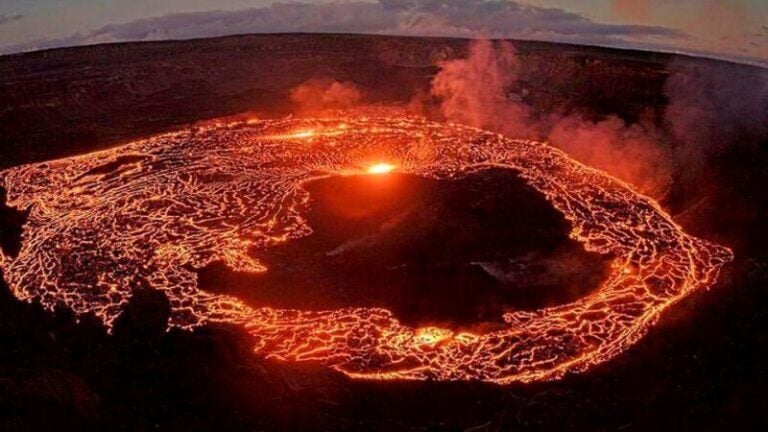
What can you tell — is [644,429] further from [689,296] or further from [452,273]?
[452,273]

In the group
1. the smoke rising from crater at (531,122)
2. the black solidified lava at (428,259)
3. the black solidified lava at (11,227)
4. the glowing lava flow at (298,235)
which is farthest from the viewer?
the smoke rising from crater at (531,122)

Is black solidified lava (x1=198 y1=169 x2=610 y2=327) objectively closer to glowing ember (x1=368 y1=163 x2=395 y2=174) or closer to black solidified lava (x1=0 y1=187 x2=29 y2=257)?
glowing ember (x1=368 y1=163 x2=395 y2=174)

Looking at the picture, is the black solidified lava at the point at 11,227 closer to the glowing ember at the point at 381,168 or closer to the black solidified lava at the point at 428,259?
the black solidified lava at the point at 428,259

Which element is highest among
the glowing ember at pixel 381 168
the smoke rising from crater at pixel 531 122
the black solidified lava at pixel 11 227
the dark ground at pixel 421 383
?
the smoke rising from crater at pixel 531 122

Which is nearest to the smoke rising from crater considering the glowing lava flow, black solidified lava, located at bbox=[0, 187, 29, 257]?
the glowing lava flow

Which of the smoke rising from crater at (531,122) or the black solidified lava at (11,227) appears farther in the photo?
the smoke rising from crater at (531,122)

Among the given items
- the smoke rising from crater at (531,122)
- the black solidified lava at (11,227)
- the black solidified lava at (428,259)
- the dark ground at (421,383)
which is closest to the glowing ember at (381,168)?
the dark ground at (421,383)

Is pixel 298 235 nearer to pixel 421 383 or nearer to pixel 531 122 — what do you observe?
pixel 421 383
